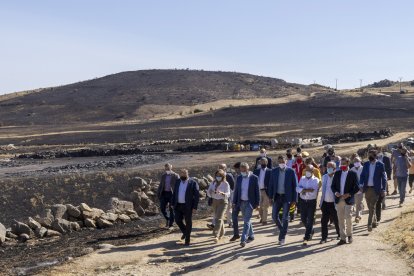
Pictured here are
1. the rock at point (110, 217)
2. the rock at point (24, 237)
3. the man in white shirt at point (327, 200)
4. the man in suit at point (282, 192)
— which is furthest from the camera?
the rock at point (110, 217)

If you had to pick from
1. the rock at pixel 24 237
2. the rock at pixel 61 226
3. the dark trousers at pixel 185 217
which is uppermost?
the dark trousers at pixel 185 217

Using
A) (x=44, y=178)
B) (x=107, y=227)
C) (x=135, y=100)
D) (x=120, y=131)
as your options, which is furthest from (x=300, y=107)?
(x=107, y=227)

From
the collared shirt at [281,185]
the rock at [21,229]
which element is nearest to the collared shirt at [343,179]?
the collared shirt at [281,185]

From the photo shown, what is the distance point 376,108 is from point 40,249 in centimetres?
7413

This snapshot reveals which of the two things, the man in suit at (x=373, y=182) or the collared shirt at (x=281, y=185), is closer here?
the collared shirt at (x=281, y=185)

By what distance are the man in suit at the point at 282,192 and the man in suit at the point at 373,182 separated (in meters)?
2.09

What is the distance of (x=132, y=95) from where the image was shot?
5354 inches

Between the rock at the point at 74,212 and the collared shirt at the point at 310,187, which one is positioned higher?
the collared shirt at the point at 310,187

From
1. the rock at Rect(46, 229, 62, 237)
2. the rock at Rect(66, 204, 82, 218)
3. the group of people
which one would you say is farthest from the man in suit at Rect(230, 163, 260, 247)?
the rock at Rect(66, 204, 82, 218)

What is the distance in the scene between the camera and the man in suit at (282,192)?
13664 millimetres

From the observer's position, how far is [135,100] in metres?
130

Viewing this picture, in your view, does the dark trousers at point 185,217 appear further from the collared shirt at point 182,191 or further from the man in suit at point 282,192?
the man in suit at point 282,192

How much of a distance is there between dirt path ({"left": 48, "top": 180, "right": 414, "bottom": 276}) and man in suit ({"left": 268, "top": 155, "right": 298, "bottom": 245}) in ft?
1.63

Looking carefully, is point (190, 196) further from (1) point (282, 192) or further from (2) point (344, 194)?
(2) point (344, 194)
